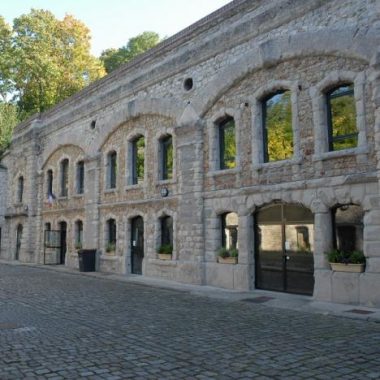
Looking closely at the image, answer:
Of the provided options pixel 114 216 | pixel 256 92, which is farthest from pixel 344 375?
pixel 114 216

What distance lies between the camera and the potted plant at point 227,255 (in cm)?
1356

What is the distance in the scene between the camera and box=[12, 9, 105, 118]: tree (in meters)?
34.8

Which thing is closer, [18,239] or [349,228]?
[349,228]

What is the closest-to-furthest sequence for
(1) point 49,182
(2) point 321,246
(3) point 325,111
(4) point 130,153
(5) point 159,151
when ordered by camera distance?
(2) point 321,246
(3) point 325,111
(5) point 159,151
(4) point 130,153
(1) point 49,182

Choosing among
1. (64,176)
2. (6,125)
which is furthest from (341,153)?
(6,125)

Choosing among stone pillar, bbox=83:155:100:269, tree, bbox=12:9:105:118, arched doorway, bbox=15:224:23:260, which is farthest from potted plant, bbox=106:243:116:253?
tree, bbox=12:9:105:118

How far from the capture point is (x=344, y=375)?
542cm

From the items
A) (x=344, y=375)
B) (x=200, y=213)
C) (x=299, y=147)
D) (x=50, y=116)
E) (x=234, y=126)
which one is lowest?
(x=344, y=375)

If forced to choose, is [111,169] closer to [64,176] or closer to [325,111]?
[64,176]

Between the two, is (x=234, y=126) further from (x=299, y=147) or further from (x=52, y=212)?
(x=52, y=212)

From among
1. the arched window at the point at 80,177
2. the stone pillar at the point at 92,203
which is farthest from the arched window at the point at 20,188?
the stone pillar at the point at 92,203

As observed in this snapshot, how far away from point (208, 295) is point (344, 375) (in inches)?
279

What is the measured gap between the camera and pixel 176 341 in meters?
7.12

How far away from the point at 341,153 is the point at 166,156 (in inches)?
310
